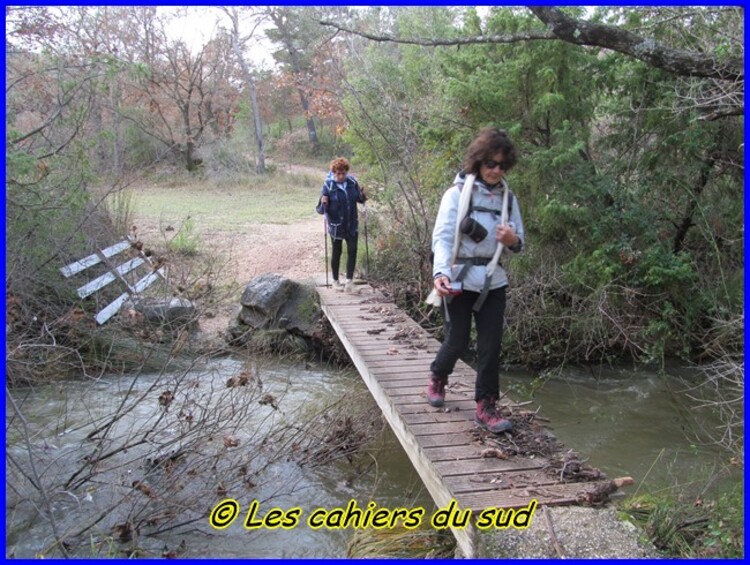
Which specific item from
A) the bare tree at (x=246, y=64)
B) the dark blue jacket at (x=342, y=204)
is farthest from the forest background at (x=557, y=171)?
the bare tree at (x=246, y=64)

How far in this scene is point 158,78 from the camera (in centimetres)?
2494

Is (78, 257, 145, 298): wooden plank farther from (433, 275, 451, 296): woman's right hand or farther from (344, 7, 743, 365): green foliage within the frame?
(433, 275, 451, 296): woman's right hand

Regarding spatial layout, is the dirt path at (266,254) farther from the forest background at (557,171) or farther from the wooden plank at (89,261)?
the forest background at (557,171)

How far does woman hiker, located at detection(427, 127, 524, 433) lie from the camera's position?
4.26m

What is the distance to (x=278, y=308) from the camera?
33.1ft

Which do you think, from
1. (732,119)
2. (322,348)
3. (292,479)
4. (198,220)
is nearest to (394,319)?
(322,348)

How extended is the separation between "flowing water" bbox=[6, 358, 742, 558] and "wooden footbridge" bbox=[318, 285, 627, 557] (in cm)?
62

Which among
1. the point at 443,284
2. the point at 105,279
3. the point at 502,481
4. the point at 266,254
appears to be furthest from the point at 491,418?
the point at 266,254

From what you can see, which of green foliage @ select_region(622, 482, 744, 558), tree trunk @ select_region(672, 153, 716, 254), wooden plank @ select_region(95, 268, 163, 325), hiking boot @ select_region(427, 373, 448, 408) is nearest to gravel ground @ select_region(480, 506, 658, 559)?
green foliage @ select_region(622, 482, 744, 558)

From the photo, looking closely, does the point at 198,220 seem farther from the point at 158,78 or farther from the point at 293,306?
the point at 158,78

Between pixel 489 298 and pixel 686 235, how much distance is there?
5.69 m

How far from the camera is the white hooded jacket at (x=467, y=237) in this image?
14.1ft

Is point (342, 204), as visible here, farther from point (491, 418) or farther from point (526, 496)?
point (526, 496)

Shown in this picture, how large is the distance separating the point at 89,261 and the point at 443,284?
22.3ft
